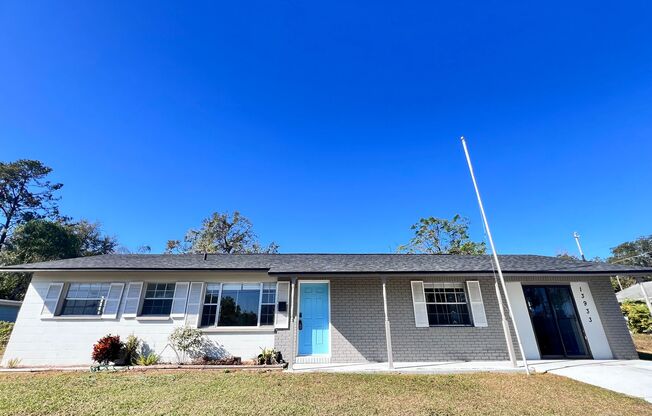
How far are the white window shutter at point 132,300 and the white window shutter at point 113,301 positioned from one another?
0.89 ft

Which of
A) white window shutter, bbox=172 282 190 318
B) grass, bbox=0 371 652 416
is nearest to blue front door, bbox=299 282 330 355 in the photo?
grass, bbox=0 371 652 416

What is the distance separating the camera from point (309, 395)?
5766 millimetres

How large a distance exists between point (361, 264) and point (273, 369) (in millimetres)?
4444

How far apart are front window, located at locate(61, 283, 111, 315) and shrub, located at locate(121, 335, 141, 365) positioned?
5.56ft

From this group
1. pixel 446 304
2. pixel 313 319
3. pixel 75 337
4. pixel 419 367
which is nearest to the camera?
pixel 419 367

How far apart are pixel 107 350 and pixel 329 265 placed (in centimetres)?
757

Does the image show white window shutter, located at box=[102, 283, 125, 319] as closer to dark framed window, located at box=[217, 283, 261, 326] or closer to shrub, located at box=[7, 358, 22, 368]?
shrub, located at box=[7, 358, 22, 368]

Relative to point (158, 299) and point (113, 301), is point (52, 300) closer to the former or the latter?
point (113, 301)

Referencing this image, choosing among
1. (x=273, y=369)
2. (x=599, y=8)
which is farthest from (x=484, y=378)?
(x=599, y=8)

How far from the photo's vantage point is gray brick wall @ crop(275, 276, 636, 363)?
29.9ft

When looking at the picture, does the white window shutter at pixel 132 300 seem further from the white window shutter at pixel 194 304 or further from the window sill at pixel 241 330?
the window sill at pixel 241 330

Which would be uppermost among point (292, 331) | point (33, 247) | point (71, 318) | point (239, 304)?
point (33, 247)

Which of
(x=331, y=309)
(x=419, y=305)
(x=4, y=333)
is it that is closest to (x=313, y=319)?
(x=331, y=309)

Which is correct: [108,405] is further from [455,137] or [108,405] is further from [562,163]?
[562,163]
